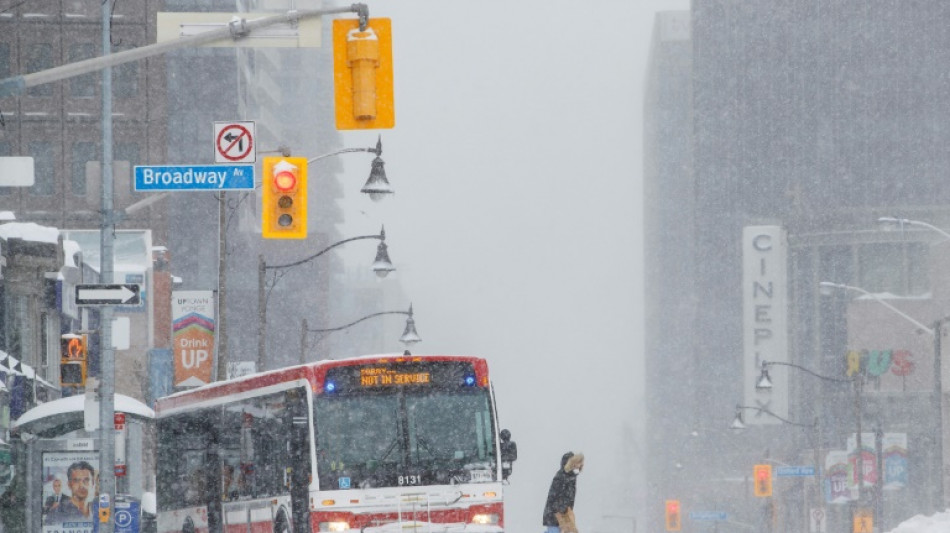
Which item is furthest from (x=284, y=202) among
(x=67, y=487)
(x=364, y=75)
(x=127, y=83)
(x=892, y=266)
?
(x=892, y=266)

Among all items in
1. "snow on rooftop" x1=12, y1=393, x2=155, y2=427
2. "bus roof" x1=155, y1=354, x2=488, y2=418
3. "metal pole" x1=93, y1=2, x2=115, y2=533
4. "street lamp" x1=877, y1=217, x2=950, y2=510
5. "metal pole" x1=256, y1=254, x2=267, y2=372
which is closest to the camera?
"bus roof" x1=155, y1=354, x2=488, y2=418

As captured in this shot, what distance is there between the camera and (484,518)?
20922 mm

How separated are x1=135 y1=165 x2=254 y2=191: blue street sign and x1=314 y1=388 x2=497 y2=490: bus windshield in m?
2.97

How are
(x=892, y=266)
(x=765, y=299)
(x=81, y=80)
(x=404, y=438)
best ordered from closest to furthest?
(x=404, y=438) < (x=81, y=80) < (x=892, y=266) < (x=765, y=299)

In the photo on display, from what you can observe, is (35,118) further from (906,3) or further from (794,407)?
(906,3)

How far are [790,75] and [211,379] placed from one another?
133434mm

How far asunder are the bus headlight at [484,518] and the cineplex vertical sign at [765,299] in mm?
102600

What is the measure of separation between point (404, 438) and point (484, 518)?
1459 millimetres

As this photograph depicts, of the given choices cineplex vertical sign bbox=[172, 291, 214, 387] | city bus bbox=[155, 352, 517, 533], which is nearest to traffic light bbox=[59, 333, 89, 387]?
city bus bbox=[155, 352, 517, 533]

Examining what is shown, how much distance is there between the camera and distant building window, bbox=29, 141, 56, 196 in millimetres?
79188

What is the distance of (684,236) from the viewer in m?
195

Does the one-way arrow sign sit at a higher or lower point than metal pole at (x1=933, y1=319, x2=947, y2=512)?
higher

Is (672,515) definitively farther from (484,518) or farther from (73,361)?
(484,518)

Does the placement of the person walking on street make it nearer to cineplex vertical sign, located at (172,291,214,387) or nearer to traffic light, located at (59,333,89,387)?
traffic light, located at (59,333,89,387)
